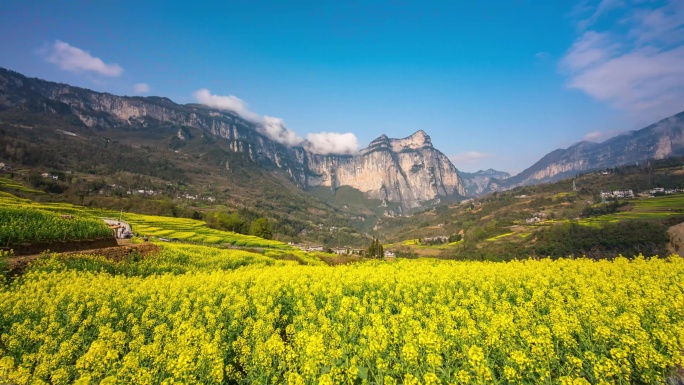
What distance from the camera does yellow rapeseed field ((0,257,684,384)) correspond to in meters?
7.40

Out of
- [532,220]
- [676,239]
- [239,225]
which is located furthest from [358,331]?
[532,220]

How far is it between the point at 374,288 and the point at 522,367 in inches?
394

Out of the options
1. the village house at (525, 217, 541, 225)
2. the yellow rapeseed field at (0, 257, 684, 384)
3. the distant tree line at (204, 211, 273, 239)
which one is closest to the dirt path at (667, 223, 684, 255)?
the yellow rapeseed field at (0, 257, 684, 384)

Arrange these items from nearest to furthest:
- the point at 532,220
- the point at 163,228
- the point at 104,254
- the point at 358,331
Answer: the point at 358,331 → the point at 104,254 → the point at 163,228 → the point at 532,220

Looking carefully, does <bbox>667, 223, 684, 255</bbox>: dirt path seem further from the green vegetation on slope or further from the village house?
the village house

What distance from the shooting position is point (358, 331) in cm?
1064

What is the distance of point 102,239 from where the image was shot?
34062 millimetres

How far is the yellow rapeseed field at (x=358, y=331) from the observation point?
7398 mm

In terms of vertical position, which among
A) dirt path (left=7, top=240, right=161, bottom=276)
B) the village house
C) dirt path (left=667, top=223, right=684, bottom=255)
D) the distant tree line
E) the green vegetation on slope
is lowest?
the village house

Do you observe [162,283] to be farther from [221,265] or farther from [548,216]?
[548,216]

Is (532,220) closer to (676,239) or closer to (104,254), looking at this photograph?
(676,239)

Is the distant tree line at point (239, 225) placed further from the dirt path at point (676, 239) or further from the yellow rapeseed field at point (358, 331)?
the dirt path at point (676, 239)

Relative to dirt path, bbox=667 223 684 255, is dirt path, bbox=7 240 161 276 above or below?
above

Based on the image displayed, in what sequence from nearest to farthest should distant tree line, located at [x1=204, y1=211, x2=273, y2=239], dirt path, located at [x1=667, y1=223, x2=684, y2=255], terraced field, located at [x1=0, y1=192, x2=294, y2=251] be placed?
1. dirt path, located at [x1=667, y1=223, x2=684, y2=255]
2. terraced field, located at [x1=0, y1=192, x2=294, y2=251]
3. distant tree line, located at [x1=204, y1=211, x2=273, y2=239]
